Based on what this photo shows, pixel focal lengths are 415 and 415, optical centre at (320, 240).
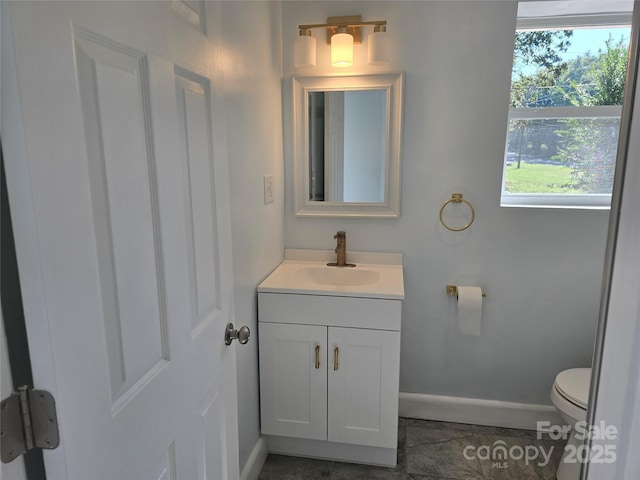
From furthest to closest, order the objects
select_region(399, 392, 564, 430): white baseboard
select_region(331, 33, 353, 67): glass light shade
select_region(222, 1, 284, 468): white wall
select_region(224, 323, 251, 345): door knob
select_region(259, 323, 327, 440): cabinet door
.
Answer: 1. select_region(399, 392, 564, 430): white baseboard
2. select_region(331, 33, 353, 67): glass light shade
3. select_region(259, 323, 327, 440): cabinet door
4. select_region(222, 1, 284, 468): white wall
5. select_region(224, 323, 251, 345): door knob

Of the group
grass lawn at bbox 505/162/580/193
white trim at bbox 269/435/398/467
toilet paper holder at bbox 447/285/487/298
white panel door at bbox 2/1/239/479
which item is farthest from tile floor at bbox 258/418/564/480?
grass lawn at bbox 505/162/580/193

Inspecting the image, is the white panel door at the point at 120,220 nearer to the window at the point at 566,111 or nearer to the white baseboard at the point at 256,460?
the white baseboard at the point at 256,460

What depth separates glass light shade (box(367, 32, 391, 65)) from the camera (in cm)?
193

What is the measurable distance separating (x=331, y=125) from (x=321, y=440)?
1540 millimetres

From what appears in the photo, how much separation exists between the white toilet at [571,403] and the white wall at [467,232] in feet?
1.02

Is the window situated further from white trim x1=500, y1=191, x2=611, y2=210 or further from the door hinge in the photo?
the door hinge

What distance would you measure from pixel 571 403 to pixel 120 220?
1885 millimetres

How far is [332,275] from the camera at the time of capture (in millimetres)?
2150

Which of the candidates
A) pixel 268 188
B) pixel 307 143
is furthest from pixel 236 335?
pixel 307 143

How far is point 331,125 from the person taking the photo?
2.14m

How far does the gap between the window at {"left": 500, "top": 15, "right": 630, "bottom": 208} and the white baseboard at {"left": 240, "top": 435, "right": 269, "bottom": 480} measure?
1.71 m

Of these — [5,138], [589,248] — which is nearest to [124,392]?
[5,138]

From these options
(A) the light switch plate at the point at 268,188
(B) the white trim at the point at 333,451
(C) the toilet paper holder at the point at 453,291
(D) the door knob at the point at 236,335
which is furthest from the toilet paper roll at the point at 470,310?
(D) the door knob at the point at 236,335

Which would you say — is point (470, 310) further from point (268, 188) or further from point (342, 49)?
point (342, 49)
